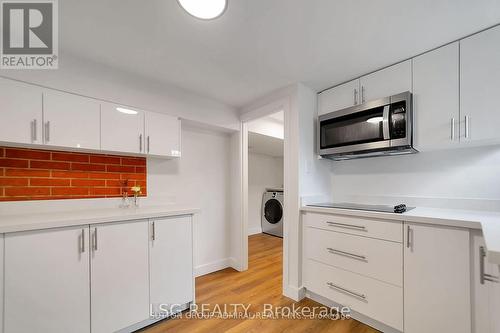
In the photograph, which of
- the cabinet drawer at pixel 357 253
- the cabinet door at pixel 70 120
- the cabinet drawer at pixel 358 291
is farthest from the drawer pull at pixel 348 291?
the cabinet door at pixel 70 120

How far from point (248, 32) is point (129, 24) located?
2.44 feet

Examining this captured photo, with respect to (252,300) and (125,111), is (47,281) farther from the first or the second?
(252,300)

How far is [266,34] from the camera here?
54.6 inches

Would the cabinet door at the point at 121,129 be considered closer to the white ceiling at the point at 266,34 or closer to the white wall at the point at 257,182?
the white ceiling at the point at 266,34

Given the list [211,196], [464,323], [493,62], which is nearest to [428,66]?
[493,62]

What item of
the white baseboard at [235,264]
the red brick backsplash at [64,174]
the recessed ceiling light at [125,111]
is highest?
the recessed ceiling light at [125,111]

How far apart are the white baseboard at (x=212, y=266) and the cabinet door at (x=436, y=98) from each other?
8.06ft

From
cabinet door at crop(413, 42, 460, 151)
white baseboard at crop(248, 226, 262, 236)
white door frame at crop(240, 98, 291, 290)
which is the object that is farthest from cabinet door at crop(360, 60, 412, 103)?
white baseboard at crop(248, 226, 262, 236)

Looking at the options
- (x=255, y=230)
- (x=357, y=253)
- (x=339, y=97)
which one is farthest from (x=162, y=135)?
(x=255, y=230)

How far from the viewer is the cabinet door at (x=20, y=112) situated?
1.37 meters

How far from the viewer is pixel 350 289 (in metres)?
1.67

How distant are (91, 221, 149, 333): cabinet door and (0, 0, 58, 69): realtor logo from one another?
1269mm

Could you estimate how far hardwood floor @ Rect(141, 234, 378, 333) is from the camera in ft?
5.24

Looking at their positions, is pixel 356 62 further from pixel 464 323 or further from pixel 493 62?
pixel 464 323
